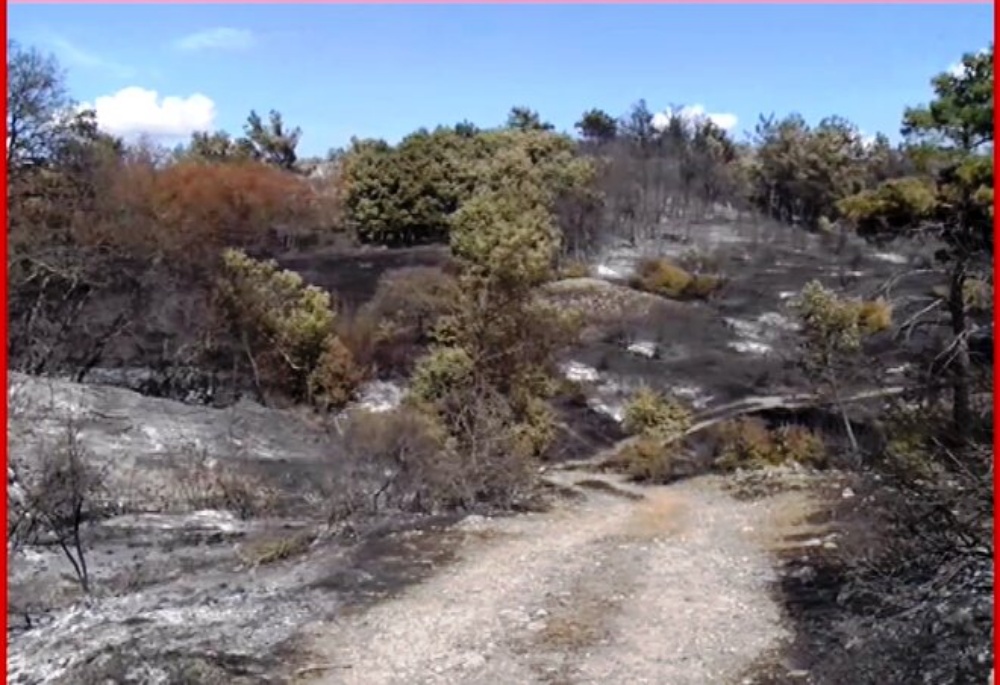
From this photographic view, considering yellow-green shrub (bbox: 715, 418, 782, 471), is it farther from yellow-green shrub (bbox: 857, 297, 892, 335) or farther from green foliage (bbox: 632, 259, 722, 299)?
green foliage (bbox: 632, 259, 722, 299)

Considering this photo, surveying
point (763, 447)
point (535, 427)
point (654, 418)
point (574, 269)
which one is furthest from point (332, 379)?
point (574, 269)

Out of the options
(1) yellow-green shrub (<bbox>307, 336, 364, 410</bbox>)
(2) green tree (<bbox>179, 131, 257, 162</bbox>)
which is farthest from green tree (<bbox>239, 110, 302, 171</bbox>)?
(1) yellow-green shrub (<bbox>307, 336, 364, 410</bbox>)

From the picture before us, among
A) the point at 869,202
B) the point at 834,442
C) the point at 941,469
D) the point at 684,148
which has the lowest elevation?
the point at 834,442

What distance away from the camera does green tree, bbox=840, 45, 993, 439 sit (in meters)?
12.1

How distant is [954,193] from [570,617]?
20.2 feet

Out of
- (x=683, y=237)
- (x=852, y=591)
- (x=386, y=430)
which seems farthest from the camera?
(x=683, y=237)

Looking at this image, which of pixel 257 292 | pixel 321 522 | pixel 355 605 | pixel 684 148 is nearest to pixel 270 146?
pixel 684 148

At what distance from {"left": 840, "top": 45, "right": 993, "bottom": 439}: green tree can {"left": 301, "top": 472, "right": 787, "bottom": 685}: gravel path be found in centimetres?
309

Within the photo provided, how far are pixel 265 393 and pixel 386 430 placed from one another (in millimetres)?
11004

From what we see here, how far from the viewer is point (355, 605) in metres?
12.1

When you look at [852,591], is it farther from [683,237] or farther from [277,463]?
[683,237]

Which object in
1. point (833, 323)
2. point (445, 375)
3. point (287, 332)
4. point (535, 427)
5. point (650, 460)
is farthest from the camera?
point (287, 332)

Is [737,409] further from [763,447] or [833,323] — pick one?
[833,323]

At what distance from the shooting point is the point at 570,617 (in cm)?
1153
